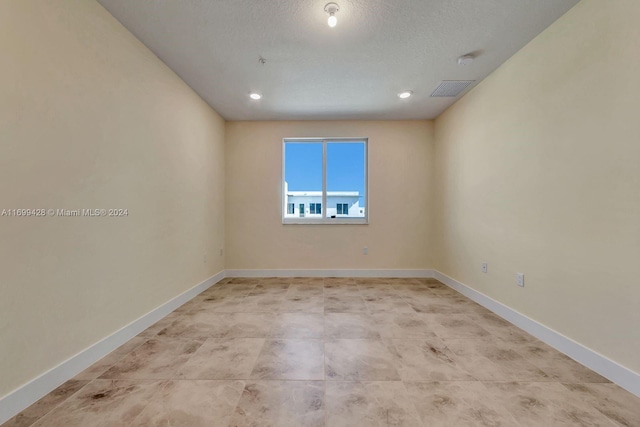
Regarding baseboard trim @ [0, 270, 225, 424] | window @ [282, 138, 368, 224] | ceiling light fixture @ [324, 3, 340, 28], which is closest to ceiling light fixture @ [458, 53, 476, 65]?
ceiling light fixture @ [324, 3, 340, 28]

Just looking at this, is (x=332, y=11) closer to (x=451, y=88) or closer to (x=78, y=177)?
(x=451, y=88)

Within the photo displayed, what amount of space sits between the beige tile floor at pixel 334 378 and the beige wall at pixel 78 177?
0.38 metres

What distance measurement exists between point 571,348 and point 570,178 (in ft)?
4.05

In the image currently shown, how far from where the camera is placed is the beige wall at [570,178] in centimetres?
154

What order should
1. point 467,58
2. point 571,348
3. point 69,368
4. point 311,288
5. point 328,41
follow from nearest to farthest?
point 69,368 < point 571,348 < point 328,41 < point 467,58 < point 311,288

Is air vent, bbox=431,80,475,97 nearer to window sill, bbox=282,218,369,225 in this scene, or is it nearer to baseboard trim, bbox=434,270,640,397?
window sill, bbox=282,218,369,225

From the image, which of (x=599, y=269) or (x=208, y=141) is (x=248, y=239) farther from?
(x=599, y=269)

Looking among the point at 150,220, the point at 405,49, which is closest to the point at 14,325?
the point at 150,220

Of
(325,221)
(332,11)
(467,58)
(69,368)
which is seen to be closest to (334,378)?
(69,368)

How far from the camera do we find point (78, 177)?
5.57 feet

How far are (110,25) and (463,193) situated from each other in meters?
3.93

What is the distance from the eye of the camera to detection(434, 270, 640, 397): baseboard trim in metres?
1.52

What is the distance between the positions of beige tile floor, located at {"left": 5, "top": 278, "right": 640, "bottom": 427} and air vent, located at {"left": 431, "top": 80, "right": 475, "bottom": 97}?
2.59 meters

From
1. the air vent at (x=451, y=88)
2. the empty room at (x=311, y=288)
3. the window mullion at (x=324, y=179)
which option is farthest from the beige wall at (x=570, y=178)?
the window mullion at (x=324, y=179)
